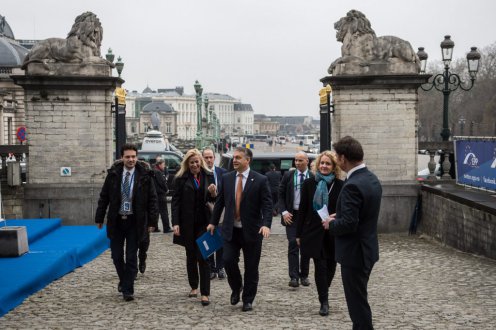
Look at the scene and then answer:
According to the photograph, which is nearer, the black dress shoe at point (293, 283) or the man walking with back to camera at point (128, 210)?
the man walking with back to camera at point (128, 210)

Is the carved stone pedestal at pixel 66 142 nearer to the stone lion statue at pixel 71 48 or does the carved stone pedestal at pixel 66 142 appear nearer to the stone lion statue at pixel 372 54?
the stone lion statue at pixel 71 48

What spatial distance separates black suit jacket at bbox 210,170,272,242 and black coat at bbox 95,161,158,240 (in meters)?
1.05

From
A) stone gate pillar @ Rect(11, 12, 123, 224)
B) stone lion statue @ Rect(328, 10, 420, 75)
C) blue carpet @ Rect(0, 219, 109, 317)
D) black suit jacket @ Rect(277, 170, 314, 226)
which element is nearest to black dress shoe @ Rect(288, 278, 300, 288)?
black suit jacket @ Rect(277, 170, 314, 226)

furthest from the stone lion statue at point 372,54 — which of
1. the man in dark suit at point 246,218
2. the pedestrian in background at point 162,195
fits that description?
the man in dark suit at point 246,218

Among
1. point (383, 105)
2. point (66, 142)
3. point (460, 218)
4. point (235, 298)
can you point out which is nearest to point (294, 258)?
point (235, 298)

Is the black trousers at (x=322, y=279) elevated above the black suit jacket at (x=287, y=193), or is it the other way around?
the black suit jacket at (x=287, y=193)

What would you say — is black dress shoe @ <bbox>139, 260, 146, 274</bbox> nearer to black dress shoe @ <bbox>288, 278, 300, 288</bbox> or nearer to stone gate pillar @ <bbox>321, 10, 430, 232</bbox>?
black dress shoe @ <bbox>288, 278, 300, 288</bbox>

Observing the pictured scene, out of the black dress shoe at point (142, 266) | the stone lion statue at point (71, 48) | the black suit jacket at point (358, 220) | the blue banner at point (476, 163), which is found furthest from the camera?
the stone lion statue at point (71, 48)

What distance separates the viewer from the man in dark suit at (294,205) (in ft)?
33.4

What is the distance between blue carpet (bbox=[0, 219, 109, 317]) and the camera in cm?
927

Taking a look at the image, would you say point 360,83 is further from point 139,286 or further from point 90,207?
point 139,286

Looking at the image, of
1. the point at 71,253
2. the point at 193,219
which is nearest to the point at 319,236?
the point at 193,219

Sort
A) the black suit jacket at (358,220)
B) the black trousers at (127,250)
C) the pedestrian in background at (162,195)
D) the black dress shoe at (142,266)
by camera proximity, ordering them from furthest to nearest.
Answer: the pedestrian in background at (162,195) < the black dress shoe at (142,266) < the black trousers at (127,250) < the black suit jacket at (358,220)

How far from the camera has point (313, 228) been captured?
8.65 m
